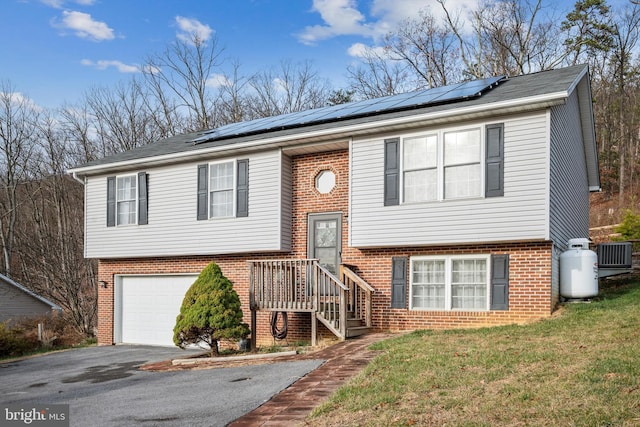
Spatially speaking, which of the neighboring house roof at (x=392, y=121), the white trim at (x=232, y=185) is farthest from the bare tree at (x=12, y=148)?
the white trim at (x=232, y=185)

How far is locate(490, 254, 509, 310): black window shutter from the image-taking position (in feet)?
36.0

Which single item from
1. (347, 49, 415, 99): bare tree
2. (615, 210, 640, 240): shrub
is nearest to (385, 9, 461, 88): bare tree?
(347, 49, 415, 99): bare tree

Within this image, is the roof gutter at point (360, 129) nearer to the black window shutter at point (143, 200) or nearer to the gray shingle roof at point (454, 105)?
the gray shingle roof at point (454, 105)

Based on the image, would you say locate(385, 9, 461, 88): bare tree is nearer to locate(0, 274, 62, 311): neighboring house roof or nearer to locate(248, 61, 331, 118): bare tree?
locate(248, 61, 331, 118): bare tree

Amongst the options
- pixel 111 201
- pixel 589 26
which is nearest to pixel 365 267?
pixel 111 201

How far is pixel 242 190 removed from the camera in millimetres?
13953

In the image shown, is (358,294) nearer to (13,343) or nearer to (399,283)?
(399,283)

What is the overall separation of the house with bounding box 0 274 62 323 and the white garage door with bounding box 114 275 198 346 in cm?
968

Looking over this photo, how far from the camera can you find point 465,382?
21.9ft

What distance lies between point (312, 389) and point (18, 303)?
2123 centimetres

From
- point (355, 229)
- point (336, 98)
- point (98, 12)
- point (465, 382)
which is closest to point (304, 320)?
point (355, 229)

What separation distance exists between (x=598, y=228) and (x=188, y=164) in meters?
18.1

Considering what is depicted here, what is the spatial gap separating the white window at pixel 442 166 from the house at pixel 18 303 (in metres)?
18.8

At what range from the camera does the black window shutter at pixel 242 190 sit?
13898 mm
